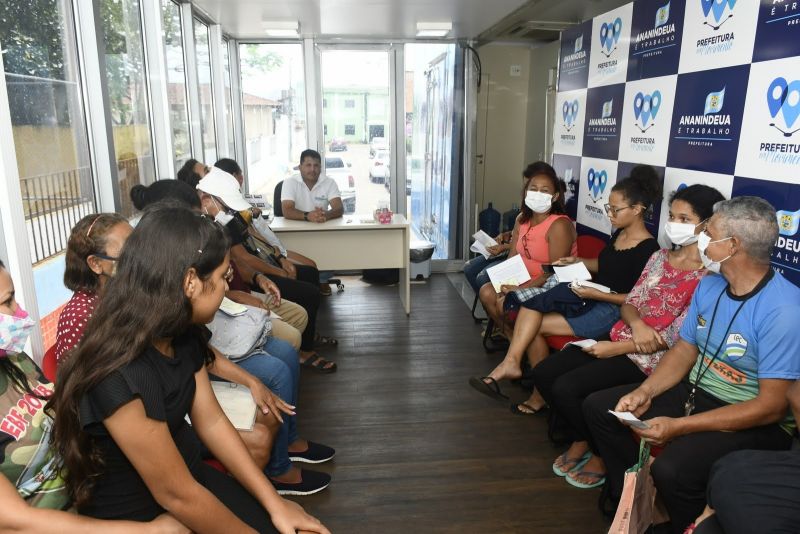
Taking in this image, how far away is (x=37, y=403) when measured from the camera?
1.34 m

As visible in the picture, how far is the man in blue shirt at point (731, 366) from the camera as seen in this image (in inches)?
70.0

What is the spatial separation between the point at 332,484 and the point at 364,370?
1.23m

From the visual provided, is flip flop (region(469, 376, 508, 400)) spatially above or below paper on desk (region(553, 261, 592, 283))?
below

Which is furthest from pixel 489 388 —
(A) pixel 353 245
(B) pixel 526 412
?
(A) pixel 353 245

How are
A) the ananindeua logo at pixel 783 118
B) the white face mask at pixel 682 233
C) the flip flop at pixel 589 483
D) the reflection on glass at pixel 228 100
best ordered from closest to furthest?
the ananindeua logo at pixel 783 118 → the white face mask at pixel 682 233 → the flip flop at pixel 589 483 → the reflection on glass at pixel 228 100

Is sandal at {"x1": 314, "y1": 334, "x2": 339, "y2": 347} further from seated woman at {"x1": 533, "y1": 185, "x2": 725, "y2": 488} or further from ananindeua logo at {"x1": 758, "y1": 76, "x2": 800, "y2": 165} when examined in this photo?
ananindeua logo at {"x1": 758, "y1": 76, "x2": 800, "y2": 165}

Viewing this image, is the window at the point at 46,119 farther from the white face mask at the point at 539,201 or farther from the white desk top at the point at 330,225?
the white face mask at the point at 539,201

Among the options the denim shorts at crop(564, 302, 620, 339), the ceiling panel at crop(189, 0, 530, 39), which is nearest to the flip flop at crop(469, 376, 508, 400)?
the denim shorts at crop(564, 302, 620, 339)

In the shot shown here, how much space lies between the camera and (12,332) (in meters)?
1.29

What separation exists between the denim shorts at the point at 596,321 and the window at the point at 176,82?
9.66 feet

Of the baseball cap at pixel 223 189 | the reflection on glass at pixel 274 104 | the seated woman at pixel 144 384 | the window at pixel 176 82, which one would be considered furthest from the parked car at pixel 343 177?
the seated woman at pixel 144 384

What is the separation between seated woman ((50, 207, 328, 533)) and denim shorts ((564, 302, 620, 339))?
2.07m

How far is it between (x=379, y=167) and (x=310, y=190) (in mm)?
1328

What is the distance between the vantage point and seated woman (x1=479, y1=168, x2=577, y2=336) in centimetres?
342
